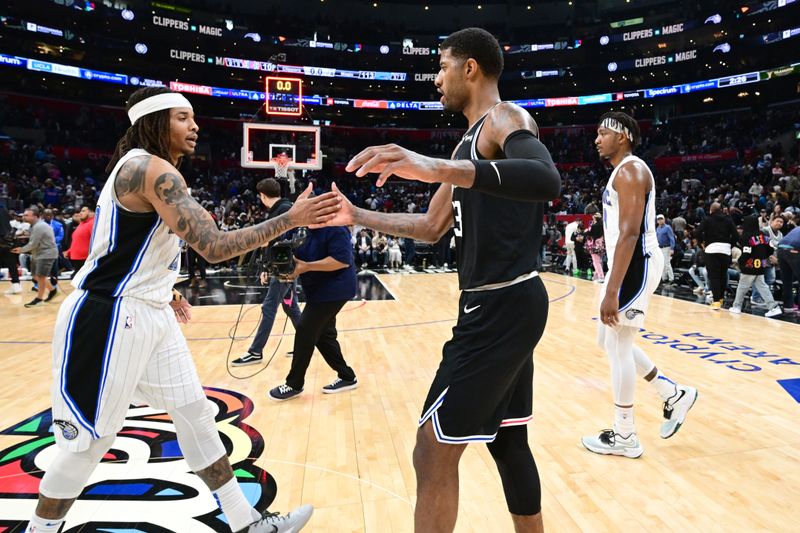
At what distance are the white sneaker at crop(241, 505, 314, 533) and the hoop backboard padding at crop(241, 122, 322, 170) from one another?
1395 cm

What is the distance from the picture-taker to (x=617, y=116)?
334cm

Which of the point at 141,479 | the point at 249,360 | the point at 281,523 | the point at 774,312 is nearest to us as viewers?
the point at 281,523

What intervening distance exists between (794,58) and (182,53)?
36409 mm

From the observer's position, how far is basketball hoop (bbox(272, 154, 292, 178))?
15102 millimetres

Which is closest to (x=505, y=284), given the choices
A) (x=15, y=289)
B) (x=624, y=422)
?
(x=624, y=422)

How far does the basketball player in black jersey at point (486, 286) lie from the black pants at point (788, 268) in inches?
352

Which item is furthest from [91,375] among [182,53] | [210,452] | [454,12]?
[454,12]

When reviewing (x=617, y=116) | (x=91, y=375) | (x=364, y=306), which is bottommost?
(x=364, y=306)

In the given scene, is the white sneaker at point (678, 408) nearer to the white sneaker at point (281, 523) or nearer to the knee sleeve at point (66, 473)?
the white sneaker at point (281, 523)

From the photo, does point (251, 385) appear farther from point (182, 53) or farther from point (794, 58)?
point (794, 58)

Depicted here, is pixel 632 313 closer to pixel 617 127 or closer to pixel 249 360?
pixel 617 127

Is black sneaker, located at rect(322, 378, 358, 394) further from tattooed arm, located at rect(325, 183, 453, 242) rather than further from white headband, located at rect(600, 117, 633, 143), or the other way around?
white headband, located at rect(600, 117, 633, 143)

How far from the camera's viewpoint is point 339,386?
15.4 feet

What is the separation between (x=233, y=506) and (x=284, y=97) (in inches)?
799
